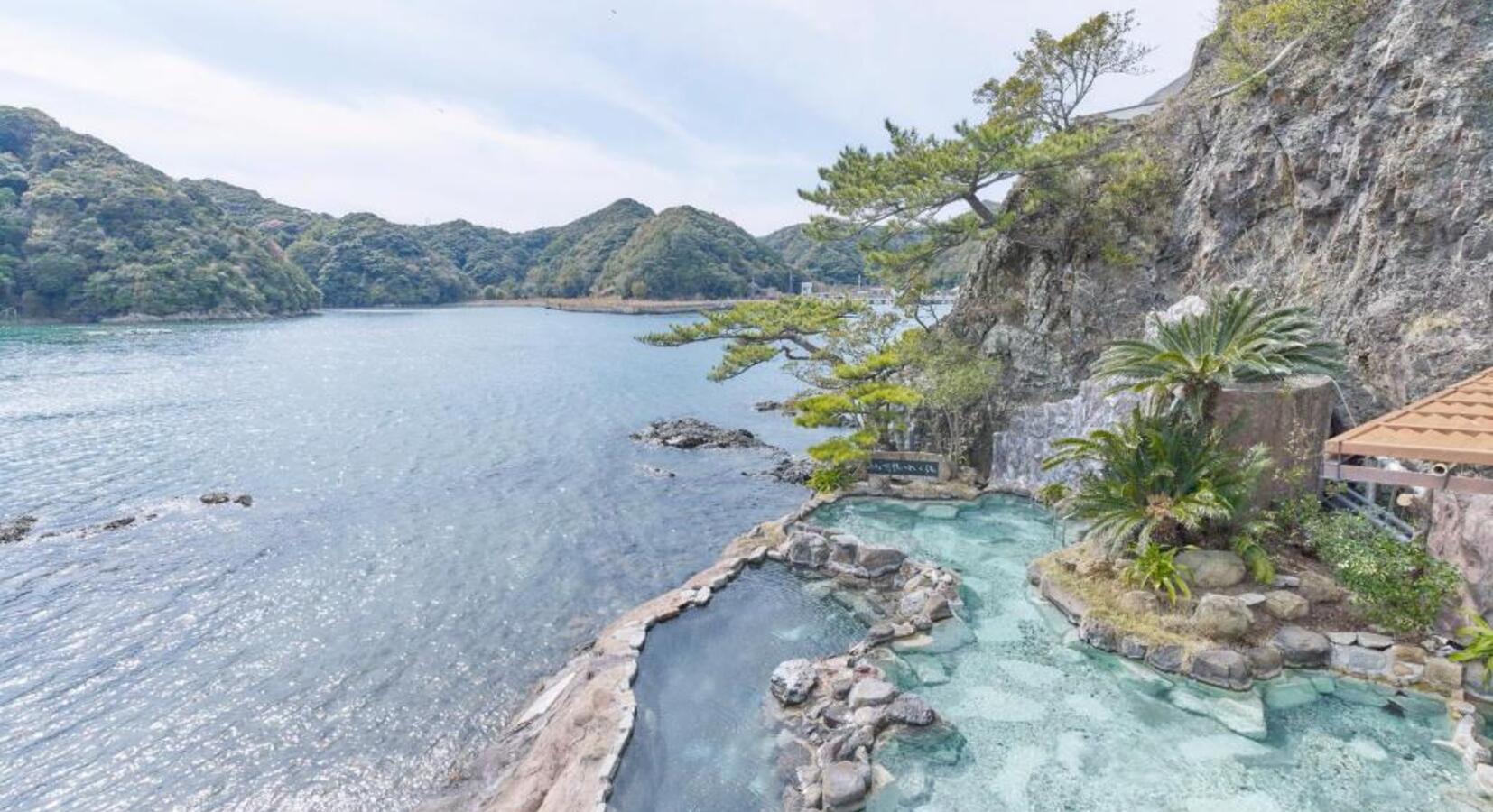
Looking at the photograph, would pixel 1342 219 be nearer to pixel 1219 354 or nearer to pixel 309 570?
pixel 1219 354

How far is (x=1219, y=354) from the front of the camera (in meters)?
9.72

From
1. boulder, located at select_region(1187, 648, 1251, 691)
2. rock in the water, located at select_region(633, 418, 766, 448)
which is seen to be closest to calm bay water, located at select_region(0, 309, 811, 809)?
rock in the water, located at select_region(633, 418, 766, 448)

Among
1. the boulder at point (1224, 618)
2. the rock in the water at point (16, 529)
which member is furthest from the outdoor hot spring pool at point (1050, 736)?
the rock in the water at point (16, 529)

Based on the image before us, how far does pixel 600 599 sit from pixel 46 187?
3620 inches

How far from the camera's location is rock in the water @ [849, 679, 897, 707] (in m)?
7.66

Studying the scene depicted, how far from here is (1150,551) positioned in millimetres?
9227

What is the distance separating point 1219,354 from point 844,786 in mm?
8389

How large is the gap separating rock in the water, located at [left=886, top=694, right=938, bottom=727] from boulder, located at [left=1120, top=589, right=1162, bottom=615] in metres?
3.60

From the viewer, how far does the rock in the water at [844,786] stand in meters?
6.21

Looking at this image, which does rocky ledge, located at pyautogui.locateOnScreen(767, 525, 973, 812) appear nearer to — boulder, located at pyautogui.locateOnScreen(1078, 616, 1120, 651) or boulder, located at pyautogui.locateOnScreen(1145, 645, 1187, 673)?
boulder, located at pyautogui.locateOnScreen(1078, 616, 1120, 651)

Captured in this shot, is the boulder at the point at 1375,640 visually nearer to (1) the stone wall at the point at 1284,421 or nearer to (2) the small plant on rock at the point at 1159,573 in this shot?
(2) the small plant on rock at the point at 1159,573

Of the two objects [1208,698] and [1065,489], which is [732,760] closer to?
[1208,698]

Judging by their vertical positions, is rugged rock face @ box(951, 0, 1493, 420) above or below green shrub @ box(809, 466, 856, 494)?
above

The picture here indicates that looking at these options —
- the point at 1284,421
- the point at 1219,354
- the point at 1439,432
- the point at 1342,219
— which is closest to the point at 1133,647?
the point at 1439,432
